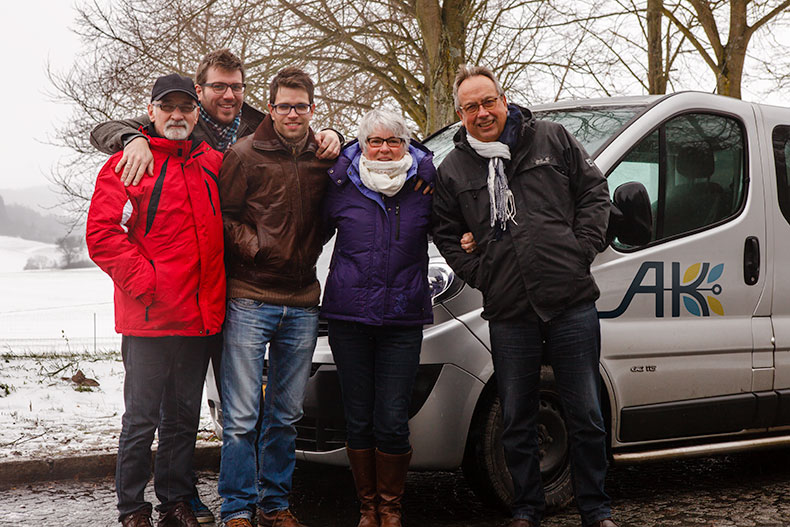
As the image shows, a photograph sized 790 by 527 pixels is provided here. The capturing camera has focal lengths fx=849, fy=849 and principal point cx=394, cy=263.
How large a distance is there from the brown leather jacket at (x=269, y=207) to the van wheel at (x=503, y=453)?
101cm

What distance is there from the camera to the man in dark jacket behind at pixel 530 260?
11.0ft

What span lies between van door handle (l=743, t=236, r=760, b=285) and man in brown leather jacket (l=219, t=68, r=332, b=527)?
216 cm

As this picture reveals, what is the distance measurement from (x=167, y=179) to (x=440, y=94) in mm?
7732

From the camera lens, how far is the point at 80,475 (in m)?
4.83

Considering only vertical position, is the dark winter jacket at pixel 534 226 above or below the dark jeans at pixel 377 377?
above

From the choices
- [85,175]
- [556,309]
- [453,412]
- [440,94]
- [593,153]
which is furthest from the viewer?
[85,175]

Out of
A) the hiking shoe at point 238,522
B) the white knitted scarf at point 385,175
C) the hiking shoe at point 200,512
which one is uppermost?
the white knitted scarf at point 385,175

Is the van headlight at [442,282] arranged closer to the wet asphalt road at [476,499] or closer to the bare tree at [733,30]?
the wet asphalt road at [476,499]

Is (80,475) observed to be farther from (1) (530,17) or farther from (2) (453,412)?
(1) (530,17)

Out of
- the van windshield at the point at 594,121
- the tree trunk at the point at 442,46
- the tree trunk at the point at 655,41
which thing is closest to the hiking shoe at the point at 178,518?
the van windshield at the point at 594,121

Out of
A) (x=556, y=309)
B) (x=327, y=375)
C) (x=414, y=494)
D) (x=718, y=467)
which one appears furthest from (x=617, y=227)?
(x=718, y=467)

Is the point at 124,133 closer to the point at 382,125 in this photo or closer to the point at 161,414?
the point at 382,125

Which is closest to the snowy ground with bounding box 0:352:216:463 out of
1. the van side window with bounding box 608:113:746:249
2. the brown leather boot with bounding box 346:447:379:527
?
the brown leather boot with bounding box 346:447:379:527

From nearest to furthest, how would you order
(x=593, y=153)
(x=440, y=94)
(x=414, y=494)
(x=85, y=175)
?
(x=593, y=153) < (x=414, y=494) < (x=440, y=94) < (x=85, y=175)
